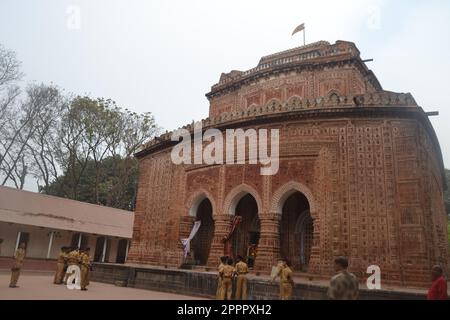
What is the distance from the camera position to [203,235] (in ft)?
56.2

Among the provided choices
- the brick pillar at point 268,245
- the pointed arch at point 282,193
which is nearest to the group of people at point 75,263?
the brick pillar at point 268,245

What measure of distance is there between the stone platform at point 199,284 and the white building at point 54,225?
9.39m

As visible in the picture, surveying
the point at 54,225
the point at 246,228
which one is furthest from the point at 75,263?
the point at 54,225

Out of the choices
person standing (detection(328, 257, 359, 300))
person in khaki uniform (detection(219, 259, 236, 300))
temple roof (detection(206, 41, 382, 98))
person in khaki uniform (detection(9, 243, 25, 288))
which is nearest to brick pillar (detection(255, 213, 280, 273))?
person in khaki uniform (detection(219, 259, 236, 300))

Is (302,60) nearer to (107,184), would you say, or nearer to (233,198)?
(233,198)

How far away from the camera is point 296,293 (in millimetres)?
9438

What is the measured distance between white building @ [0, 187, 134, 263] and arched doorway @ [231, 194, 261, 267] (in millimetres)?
12920

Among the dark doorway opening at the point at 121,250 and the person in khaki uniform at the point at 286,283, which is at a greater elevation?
the dark doorway opening at the point at 121,250

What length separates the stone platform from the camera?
888 cm

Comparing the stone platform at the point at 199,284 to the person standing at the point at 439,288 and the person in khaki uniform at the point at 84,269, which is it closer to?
the person in khaki uniform at the point at 84,269

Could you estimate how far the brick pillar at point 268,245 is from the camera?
1278cm

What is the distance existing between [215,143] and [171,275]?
20.2 ft

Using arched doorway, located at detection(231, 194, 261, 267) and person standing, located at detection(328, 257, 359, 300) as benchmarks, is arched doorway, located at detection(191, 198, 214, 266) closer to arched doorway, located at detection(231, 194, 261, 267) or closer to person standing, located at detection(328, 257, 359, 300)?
arched doorway, located at detection(231, 194, 261, 267)
